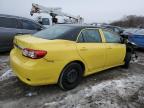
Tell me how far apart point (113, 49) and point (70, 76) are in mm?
1798

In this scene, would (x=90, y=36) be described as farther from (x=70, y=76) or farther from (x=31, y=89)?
(x=31, y=89)

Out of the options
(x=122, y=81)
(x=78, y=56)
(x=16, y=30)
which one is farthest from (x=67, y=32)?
(x=16, y=30)

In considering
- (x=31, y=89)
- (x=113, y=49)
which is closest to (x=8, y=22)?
(x=31, y=89)

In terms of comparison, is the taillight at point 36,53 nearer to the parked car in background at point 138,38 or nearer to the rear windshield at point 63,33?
the rear windshield at point 63,33

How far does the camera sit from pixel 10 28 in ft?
27.7

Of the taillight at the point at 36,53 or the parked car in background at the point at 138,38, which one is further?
the parked car in background at the point at 138,38

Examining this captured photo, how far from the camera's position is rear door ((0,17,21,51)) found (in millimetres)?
Answer: 8170

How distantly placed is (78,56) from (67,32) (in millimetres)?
636

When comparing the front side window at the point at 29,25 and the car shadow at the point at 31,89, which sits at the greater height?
the front side window at the point at 29,25

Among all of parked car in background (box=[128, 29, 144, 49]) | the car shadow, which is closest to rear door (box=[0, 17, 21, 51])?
the car shadow

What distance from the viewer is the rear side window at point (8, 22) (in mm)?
8328

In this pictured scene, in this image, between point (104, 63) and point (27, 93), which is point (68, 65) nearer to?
point (27, 93)

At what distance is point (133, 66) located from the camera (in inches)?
292

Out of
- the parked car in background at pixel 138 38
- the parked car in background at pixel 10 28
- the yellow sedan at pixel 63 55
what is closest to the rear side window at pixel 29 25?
the parked car in background at pixel 10 28
